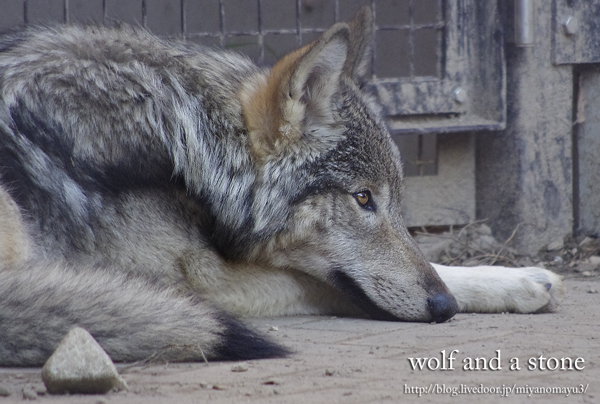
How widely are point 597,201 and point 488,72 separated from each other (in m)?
1.24

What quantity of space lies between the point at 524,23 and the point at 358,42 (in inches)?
71.9

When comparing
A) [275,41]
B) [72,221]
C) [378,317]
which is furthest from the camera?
[275,41]

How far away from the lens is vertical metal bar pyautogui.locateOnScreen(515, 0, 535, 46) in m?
4.88

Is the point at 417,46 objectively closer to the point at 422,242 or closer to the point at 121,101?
the point at 422,242

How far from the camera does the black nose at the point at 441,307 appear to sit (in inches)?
117

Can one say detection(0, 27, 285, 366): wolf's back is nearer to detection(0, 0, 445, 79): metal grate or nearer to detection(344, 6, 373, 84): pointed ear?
detection(344, 6, 373, 84): pointed ear

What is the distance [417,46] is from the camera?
285 inches

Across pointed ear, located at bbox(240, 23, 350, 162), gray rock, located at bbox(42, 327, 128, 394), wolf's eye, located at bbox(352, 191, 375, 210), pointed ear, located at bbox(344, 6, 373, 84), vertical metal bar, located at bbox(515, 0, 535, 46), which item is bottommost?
gray rock, located at bbox(42, 327, 128, 394)

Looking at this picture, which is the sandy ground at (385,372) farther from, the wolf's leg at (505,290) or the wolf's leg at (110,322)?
the wolf's leg at (505,290)

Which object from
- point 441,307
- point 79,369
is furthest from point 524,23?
point 79,369

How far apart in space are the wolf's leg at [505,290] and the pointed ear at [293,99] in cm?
93

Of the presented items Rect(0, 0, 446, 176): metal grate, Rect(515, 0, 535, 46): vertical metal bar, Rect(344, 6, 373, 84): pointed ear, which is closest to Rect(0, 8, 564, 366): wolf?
Rect(344, 6, 373, 84): pointed ear

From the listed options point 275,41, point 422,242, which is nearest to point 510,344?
point 422,242

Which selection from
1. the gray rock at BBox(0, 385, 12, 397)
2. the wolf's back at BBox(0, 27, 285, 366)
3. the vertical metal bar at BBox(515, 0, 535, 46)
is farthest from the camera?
the vertical metal bar at BBox(515, 0, 535, 46)
